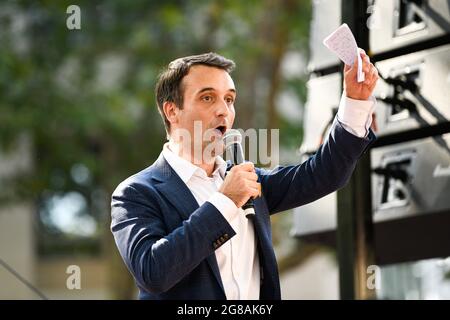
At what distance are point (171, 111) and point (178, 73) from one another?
0.12 m

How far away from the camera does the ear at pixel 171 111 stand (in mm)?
3057

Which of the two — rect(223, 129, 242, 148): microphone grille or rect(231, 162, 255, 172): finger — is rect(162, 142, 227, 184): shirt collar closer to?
rect(223, 129, 242, 148): microphone grille

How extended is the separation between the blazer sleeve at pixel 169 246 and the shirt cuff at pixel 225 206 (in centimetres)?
1

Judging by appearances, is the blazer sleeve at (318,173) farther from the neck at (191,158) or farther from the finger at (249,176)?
the finger at (249,176)

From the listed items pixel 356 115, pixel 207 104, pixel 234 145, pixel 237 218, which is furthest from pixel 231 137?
pixel 356 115

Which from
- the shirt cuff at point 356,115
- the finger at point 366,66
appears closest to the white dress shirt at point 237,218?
the shirt cuff at point 356,115

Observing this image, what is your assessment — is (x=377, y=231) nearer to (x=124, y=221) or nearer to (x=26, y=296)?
(x=124, y=221)

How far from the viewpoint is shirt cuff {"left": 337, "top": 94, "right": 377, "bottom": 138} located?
293cm

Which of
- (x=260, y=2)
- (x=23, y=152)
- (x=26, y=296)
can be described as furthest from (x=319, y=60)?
(x=23, y=152)

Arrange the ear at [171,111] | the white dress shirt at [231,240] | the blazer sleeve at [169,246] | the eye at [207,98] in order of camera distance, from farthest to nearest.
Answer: the ear at [171,111]
the eye at [207,98]
the white dress shirt at [231,240]
the blazer sleeve at [169,246]

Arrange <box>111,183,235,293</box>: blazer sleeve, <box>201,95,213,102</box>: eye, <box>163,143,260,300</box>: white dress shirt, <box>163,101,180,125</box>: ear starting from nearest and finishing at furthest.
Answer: <box>111,183,235,293</box>: blazer sleeve < <box>163,143,260,300</box>: white dress shirt < <box>201,95,213,102</box>: eye < <box>163,101,180,125</box>: ear

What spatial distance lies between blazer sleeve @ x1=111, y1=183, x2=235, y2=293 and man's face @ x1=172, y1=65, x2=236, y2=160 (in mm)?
258

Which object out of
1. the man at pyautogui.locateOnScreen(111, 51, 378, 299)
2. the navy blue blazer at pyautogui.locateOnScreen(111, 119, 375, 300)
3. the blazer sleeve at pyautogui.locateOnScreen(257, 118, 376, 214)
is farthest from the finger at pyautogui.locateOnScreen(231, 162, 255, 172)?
the blazer sleeve at pyautogui.locateOnScreen(257, 118, 376, 214)

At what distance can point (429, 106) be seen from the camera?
165 inches
